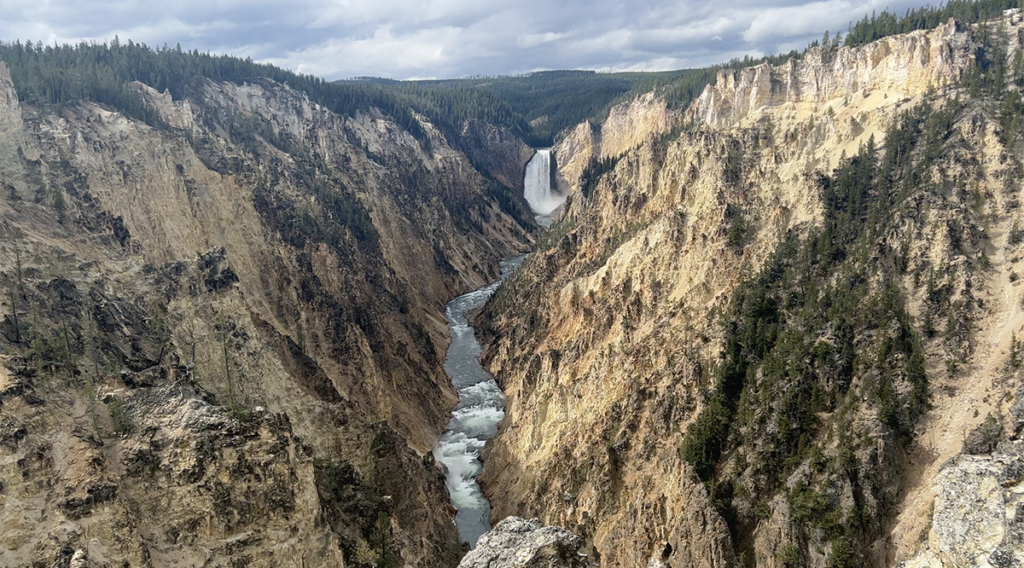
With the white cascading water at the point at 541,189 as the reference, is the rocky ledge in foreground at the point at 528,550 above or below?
below

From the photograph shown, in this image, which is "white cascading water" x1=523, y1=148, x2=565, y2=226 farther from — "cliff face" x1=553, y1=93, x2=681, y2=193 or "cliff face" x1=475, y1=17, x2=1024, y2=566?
"cliff face" x1=475, y1=17, x2=1024, y2=566

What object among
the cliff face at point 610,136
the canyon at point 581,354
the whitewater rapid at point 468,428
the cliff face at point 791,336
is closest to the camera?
the canyon at point 581,354

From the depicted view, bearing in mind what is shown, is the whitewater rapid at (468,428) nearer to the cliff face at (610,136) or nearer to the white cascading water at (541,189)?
the cliff face at (610,136)

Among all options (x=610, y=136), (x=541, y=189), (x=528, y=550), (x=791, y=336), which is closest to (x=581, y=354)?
(x=791, y=336)

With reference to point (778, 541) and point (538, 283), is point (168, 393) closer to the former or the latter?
point (778, 541)

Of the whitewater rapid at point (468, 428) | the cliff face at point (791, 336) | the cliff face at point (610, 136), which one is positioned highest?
the cliff face at point (610, 136)

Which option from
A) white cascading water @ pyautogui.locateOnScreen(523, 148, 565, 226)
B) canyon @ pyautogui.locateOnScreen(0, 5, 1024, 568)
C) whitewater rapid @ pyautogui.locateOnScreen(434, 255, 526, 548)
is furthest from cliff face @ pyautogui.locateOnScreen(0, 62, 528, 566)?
white cascading water @ pyautogui.locateOnScreen(523, 148, 565, 226)

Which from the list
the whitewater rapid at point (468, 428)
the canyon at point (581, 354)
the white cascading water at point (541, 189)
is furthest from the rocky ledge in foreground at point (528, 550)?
the white cascading water at point (541, 189)
